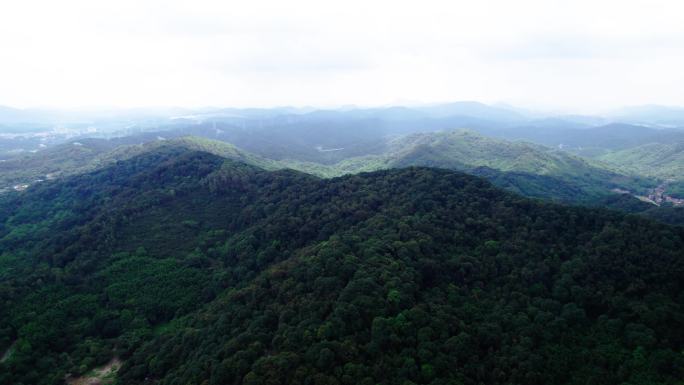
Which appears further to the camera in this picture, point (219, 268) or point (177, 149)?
point (177, 149)

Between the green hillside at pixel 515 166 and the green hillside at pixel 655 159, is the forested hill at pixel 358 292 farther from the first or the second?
the green hillside at pixel 655 159

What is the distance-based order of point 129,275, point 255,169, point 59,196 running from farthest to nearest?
point 59,196
point 255,169
point 129,275

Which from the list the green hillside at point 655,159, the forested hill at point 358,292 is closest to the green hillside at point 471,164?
the green hillside at point 655,159

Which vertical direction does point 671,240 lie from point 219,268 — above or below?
above

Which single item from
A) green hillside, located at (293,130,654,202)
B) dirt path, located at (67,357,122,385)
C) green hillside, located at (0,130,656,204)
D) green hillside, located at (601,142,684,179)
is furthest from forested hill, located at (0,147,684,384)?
green hillside, located at (601,142,684,179)

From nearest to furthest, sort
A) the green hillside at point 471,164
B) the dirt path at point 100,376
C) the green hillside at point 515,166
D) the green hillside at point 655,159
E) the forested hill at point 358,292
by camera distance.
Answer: the forested hill at point 358,292 → the dirt path at point 100,376 → the green hillside at point 515,166 → the green hillside at point 471,164 → the green hillside at point 655,159

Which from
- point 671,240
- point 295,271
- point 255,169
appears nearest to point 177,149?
point 255,169

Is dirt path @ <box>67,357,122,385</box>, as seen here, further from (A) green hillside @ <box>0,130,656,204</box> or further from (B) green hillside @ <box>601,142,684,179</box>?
(B) green hillside @ <box>601,142,684,179</box>

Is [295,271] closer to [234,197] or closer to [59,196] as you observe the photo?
[234,197]
